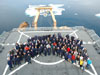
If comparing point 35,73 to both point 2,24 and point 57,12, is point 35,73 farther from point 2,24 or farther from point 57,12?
point 57,12

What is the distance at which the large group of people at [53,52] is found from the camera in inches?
682

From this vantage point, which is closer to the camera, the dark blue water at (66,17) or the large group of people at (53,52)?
the large group of people at (53,52)

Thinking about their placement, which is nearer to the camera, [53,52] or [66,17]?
[53,52]

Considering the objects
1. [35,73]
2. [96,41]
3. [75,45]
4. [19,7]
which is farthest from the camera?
[19,7]

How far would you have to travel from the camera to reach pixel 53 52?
19750 mm

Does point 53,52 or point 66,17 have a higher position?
point 53,52

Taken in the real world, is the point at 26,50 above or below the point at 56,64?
above

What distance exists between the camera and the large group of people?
56.8 feet

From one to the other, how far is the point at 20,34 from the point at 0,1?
234 ft

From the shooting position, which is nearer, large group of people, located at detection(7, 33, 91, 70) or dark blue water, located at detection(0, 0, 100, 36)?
large group of people, located at detection(7, 33, 91, 70)

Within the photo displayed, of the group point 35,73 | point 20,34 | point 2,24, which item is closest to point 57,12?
point 2,24

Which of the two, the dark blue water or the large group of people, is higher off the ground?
the large group of people

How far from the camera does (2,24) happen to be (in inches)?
2110

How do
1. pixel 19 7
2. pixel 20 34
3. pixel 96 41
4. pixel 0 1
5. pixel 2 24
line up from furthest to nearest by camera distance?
pixel 0 1 → pixel 19 7 → pixel 2 24 → pixel 20 34 → pixel 96 41
